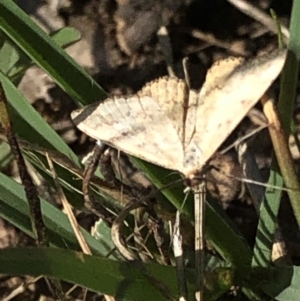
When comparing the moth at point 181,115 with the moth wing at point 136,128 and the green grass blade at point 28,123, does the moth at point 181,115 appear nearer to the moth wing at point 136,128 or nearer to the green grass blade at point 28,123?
the moth wing at point 136,128

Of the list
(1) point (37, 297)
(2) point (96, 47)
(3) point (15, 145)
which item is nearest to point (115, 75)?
(2) point (96, 47)

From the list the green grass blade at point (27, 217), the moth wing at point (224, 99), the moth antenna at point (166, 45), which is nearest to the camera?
the moth wing at point (224, 99)

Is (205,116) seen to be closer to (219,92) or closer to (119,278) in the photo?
(219,92)

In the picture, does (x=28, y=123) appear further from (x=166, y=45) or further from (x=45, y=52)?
(x=166, y=45)

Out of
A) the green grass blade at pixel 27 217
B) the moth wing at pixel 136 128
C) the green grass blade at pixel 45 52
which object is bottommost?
the green grass blade at pixel 27 217

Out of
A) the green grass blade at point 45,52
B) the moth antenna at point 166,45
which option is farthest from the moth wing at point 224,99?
the moth antenna at point 166,45
